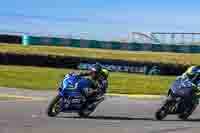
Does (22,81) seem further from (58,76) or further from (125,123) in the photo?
(125,123)

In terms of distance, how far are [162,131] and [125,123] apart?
1.50m

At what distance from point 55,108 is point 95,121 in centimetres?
103

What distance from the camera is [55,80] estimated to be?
1093 inches

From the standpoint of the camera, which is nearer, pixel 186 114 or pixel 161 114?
pixel 161 114

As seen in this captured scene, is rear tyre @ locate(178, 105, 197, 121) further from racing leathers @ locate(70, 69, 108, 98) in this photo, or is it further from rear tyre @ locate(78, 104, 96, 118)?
rear tyre @ locate(78, 104, 96, 118)

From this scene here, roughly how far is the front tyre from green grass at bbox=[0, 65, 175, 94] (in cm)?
1010

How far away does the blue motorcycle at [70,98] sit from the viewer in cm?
1438

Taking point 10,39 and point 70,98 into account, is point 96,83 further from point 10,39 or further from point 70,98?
point 10,39

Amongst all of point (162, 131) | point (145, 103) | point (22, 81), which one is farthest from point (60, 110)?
point (22, 81)

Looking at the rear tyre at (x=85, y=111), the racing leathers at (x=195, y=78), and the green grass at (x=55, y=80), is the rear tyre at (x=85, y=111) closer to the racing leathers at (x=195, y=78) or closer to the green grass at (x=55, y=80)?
the racing leathers at (x=195, y=78)

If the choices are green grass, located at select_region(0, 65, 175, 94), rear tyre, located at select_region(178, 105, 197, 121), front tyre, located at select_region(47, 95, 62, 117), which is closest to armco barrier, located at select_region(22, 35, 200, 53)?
green grass, located at select_region(0, 65, 175, 94)

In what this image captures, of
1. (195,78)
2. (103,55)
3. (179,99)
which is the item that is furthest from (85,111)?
(103,55)

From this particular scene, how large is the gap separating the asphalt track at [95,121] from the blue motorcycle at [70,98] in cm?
20

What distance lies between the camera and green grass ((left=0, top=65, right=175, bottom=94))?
2534 centimetres
